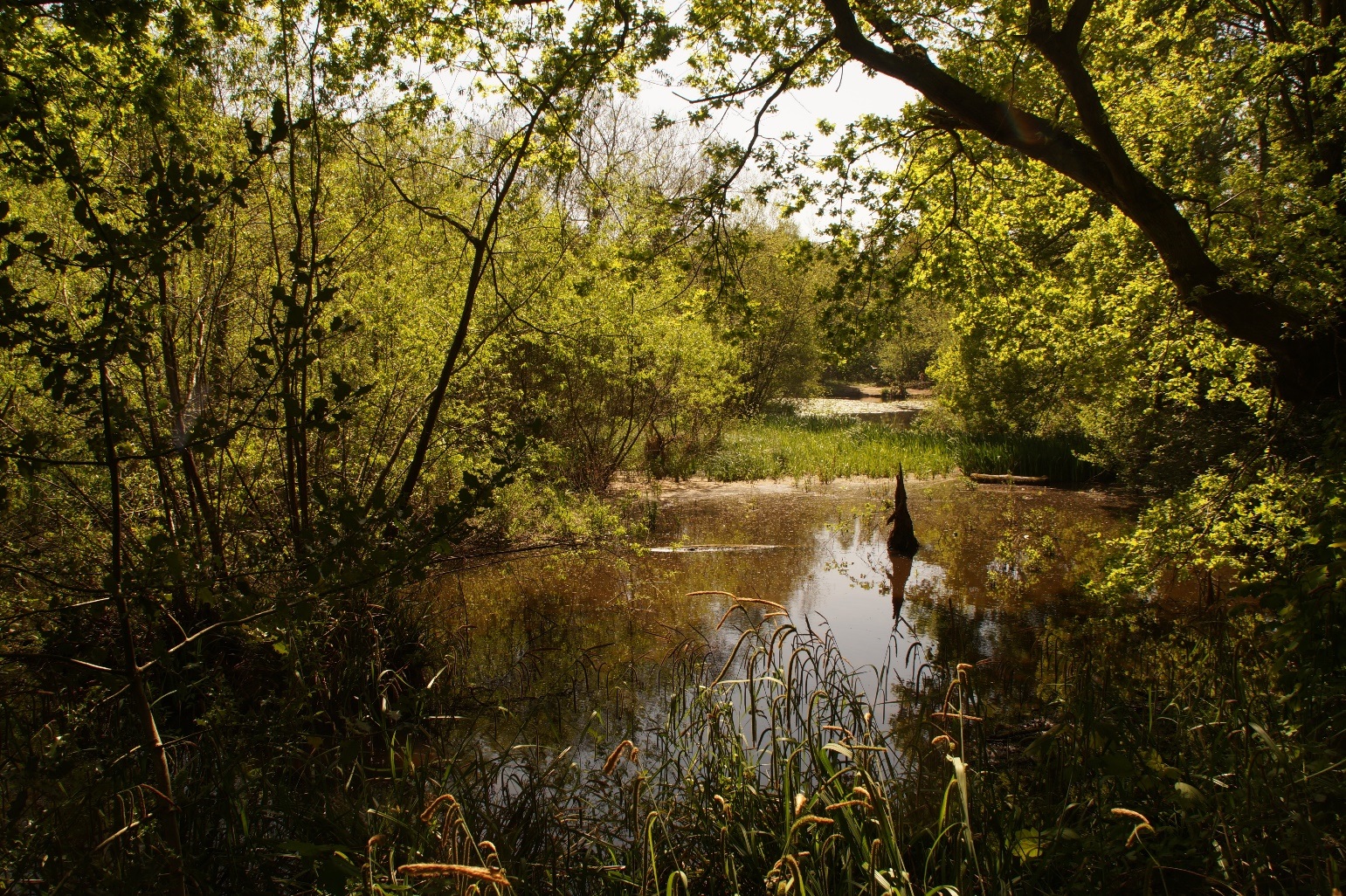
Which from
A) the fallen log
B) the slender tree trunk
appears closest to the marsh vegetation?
the slender tree trunk

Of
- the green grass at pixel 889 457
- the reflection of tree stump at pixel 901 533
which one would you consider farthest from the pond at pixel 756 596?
the green grass at pixel 889 457

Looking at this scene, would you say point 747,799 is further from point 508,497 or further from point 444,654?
point 508,497

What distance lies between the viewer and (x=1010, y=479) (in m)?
13.4

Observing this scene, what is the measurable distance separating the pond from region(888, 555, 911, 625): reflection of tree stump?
0.11 feet

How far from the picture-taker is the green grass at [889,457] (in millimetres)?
14055

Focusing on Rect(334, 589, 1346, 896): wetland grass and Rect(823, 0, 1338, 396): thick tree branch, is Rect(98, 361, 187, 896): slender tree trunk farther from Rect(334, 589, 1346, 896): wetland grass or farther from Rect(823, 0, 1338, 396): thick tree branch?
Rect(823, 0, 1338, 396): thick tree branch

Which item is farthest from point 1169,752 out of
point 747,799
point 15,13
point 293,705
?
point 15,13

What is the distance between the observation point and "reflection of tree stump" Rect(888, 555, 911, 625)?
26.3 feet

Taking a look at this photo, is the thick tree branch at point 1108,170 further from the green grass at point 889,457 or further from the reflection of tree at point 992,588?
the green grass at point 889,457

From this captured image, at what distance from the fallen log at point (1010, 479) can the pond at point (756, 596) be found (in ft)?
1.81

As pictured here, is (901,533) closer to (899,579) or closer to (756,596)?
(899,579)

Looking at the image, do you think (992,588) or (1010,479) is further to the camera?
(1010,479)

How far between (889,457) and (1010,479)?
2581 millimetres

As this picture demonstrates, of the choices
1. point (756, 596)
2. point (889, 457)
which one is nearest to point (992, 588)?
point (756, 596)
